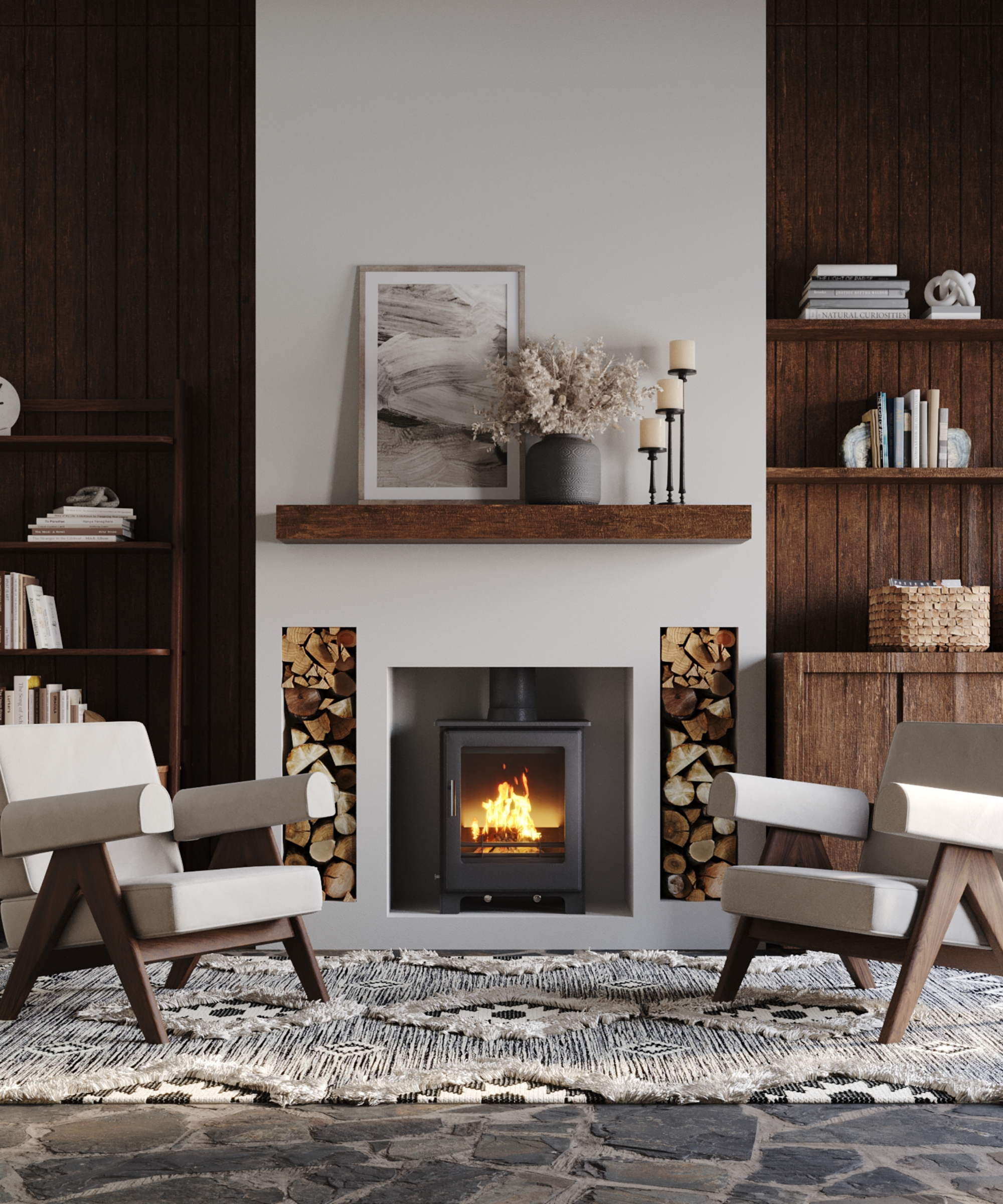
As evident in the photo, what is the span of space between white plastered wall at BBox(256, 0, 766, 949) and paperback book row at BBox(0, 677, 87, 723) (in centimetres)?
100

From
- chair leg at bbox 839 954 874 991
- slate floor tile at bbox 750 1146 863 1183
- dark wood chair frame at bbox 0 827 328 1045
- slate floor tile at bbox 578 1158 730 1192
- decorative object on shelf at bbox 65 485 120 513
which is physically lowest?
chair leg at bbox 839 954 874 991

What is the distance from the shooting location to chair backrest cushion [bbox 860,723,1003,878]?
3.14 m

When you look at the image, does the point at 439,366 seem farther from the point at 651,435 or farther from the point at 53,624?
the point at 53,624

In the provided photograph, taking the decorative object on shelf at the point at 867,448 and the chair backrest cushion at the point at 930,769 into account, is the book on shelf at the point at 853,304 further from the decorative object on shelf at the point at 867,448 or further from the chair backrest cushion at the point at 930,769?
the chair backrest cushion at the point at 930,769

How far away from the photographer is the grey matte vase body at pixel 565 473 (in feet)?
12.5

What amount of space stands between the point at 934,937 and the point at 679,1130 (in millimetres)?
863

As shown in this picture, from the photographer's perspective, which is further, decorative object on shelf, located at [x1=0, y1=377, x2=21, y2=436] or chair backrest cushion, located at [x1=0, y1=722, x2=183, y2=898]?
decorative object on shelf, located at [x1=0, y1=377, x2=21, y2=436]

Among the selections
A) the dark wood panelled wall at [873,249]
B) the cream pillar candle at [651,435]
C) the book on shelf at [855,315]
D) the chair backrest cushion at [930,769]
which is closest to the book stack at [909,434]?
the dark wood panelled wall at [873,249]

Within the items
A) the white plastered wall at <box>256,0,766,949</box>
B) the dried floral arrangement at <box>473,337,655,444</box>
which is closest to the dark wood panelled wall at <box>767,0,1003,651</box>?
the white plastered wall at <box>256,0,766,949</box>

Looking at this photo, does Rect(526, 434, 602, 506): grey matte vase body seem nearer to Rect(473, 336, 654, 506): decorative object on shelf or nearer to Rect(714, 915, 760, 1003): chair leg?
Rect(473, 336, 654, 506): decorative object on shelf

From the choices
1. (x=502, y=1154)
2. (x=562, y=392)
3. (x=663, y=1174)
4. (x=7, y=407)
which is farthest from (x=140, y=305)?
(x=663, y=1174)

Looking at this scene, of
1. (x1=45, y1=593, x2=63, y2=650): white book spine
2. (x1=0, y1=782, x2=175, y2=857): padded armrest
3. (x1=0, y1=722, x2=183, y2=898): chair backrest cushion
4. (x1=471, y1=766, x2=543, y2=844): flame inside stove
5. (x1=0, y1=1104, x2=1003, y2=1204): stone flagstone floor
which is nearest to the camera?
(x1=0, y1=1104, x2=1003, y2=1204): stone flagstone floor

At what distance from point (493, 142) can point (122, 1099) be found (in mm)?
3136

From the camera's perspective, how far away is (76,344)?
179 inches
